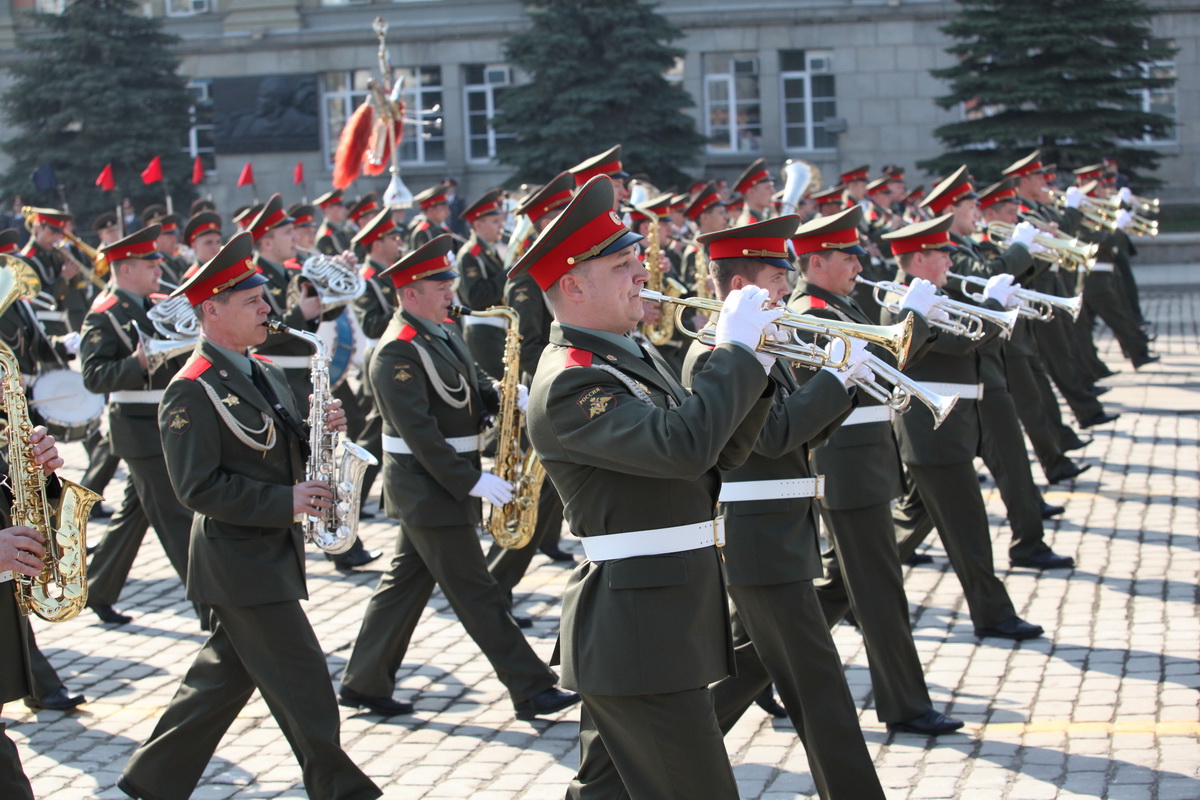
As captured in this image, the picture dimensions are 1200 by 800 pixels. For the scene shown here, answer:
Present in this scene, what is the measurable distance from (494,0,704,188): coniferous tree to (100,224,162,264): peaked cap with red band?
71.3 feet

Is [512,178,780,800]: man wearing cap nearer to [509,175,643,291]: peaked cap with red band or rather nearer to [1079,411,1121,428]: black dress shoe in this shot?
[509,175,643,291]: peaked cap with red band

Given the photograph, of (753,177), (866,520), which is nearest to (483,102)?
(753,177)

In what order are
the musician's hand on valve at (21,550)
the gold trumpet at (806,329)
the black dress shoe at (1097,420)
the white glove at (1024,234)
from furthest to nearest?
1. the black dress shoe at (1097,420)
2. the white glove at (1024,234)
3. the musician's hand on valve at (21,550)
4. the gold trumpet at (806,329)

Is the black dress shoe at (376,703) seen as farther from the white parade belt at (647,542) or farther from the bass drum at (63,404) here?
the bass drum at (63,404)

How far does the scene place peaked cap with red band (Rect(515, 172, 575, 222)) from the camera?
27.3ft

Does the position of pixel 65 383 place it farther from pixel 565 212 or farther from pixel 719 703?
pixel 565 212

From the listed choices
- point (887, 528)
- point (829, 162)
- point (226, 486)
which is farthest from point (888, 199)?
point (829, 162)

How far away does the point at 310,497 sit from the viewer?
5422 mm

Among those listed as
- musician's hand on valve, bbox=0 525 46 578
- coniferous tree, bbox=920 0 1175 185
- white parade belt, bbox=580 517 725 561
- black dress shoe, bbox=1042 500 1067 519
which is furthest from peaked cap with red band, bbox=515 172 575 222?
coniferous tree, bbox=920 0 1175 185

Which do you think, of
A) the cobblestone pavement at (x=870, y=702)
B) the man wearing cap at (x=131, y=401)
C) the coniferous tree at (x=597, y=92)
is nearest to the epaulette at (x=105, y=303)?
the man wearing cap at (x=131, y=401)

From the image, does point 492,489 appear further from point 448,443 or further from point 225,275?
point 225,275

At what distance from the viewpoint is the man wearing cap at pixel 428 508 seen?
21.8ft

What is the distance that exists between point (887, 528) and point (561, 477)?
2318 millimetres

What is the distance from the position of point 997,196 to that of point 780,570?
6.44 meters
